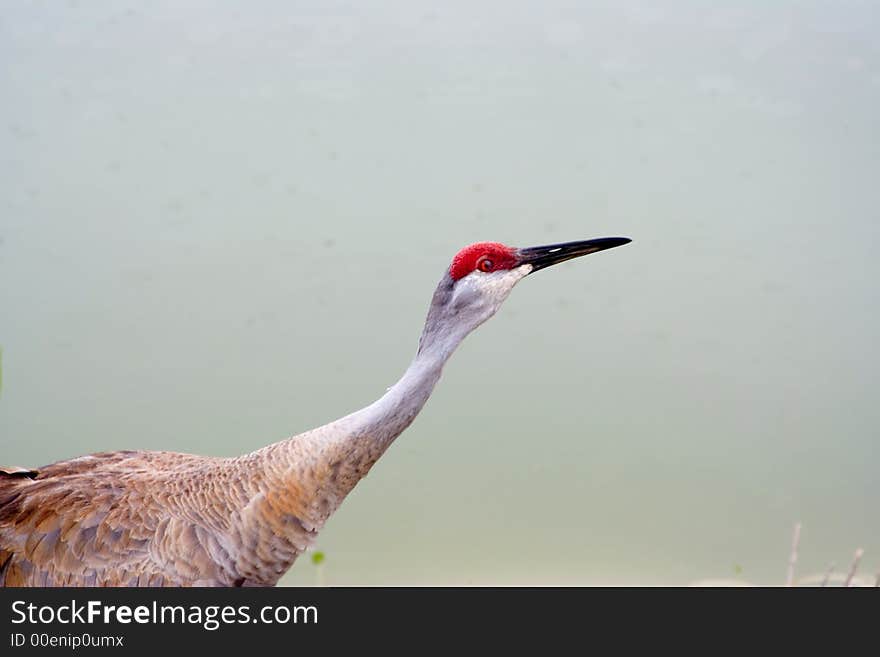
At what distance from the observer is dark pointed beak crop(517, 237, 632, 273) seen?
5.02 ft

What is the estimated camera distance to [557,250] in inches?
60.3

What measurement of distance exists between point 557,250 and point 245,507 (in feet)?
2.23

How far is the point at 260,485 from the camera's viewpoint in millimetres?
1486

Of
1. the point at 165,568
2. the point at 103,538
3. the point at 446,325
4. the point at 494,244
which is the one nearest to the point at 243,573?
the point at 165,568

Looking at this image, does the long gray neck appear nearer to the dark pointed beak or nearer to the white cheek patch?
the white cheek patch

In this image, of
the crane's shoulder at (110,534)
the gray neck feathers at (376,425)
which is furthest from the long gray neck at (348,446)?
the crane's shoulder at (110,534)

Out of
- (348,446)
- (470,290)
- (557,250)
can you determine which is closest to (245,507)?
(348,446)

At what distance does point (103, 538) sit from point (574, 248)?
3.04 ft

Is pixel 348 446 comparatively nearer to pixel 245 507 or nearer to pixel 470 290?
pixel 245 507

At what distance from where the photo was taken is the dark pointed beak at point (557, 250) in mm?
1529

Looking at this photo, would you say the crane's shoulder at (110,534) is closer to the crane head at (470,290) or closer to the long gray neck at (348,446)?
the long gray neck at (348,446)

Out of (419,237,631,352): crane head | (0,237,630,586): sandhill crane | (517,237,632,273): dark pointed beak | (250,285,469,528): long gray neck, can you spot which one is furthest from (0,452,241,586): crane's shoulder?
(517,237,632,273): dark pointed beak

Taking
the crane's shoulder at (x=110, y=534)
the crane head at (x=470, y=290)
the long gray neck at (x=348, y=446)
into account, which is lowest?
the crane's shoulder at (x=110, y=534)
